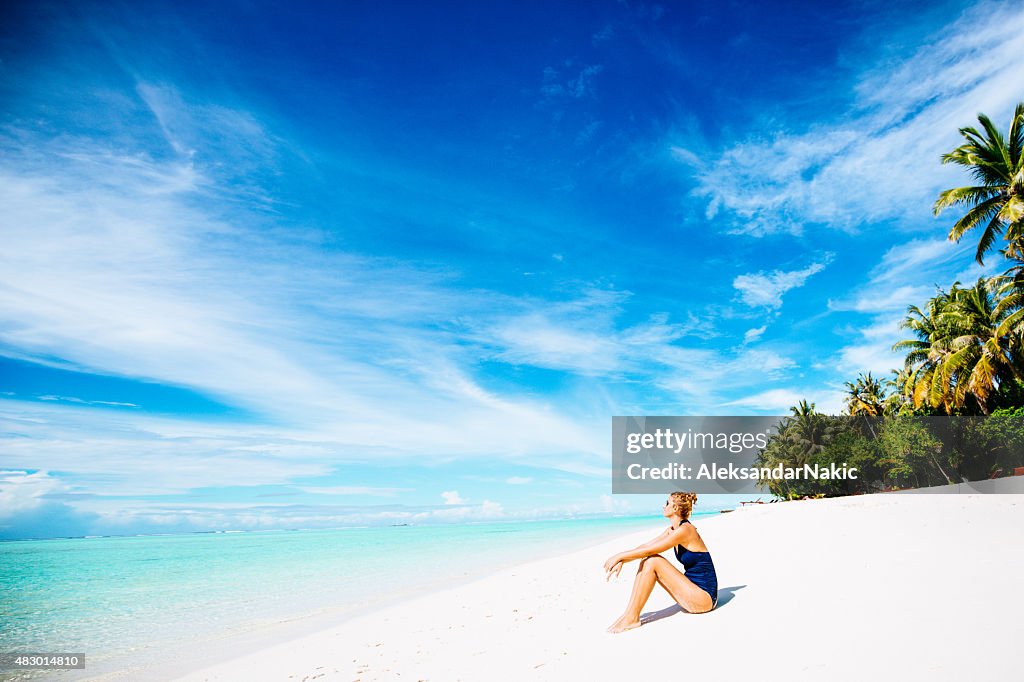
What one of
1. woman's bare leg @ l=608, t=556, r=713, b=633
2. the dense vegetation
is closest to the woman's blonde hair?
woman's bare leg @ l=608, t=556, r=713, b=633

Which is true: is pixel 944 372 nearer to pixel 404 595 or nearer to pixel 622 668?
pixel 404 595

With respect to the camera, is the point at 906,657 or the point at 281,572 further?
the point at 281,572

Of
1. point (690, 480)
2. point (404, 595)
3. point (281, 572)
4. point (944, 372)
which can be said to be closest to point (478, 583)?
point (404, 595)

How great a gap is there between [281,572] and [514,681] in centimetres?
2322

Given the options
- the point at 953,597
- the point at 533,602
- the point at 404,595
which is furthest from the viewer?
the point at 404,595

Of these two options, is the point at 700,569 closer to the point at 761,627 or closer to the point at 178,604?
the point at 761,627

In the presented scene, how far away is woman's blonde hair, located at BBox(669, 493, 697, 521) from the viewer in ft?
20.1

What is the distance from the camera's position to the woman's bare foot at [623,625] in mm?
6098

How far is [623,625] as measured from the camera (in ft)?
20.1

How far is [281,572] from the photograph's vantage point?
24.3 meters

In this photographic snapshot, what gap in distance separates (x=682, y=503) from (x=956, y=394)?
30863 millimetres

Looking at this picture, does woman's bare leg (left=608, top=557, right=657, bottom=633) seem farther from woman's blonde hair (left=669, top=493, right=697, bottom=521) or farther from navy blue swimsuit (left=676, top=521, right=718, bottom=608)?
woman's blonde hair (left=669, top=493, right=697, bottom=521)

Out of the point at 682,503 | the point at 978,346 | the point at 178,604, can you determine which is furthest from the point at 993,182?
the point at 178,604

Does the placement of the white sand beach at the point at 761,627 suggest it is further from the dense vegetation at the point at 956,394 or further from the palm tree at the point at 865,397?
the palm tree at the point at 865,397
